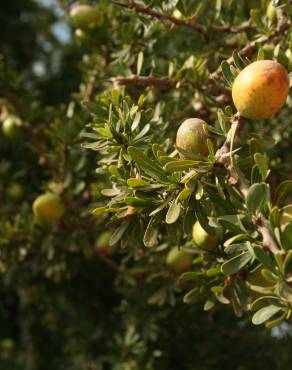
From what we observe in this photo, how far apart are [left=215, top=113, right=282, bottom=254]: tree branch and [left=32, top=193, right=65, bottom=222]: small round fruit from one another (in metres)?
1.08

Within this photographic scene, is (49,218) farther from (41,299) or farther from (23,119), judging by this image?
(41,299)

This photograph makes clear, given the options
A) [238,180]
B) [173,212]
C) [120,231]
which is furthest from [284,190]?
[120,231]

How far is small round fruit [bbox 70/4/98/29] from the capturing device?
2.29 m

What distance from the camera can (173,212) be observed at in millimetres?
1229

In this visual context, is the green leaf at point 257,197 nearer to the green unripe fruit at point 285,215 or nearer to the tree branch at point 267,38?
the green unripe fruit at point 285,215

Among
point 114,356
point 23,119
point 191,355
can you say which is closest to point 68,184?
point 23,119

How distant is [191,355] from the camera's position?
2.92m

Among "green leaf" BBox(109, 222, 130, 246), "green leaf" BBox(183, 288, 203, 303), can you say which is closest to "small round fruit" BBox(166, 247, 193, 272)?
"green leaf" BBox(183, 288, 203, 303)

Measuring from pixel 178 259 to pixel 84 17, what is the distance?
3.79ft

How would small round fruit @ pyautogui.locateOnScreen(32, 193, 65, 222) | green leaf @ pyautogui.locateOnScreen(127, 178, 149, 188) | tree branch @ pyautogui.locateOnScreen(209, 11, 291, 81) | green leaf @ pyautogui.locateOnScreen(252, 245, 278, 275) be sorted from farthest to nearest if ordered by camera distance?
small round fruit @ pyautogui.locateOnScreen(32, 193, 65, 222) → tree branch @ pyautogui.locateOnScreen(209, 11, 291, 81) → green leaf @ pyautogui.locateOnScreen(127, 178, 149, 188) → green leaf @ pyautogui.locateOnScreen(252, 245, 278, 275)

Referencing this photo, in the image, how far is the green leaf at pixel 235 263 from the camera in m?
1.14

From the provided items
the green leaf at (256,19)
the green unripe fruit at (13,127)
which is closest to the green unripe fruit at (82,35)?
the green unripe fruit at (13,127)

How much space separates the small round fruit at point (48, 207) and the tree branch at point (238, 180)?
3.53 ft

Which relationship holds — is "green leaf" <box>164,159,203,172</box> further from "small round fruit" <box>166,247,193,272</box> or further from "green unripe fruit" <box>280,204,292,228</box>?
"small round fruit" <box>166,247,193,272</box>
